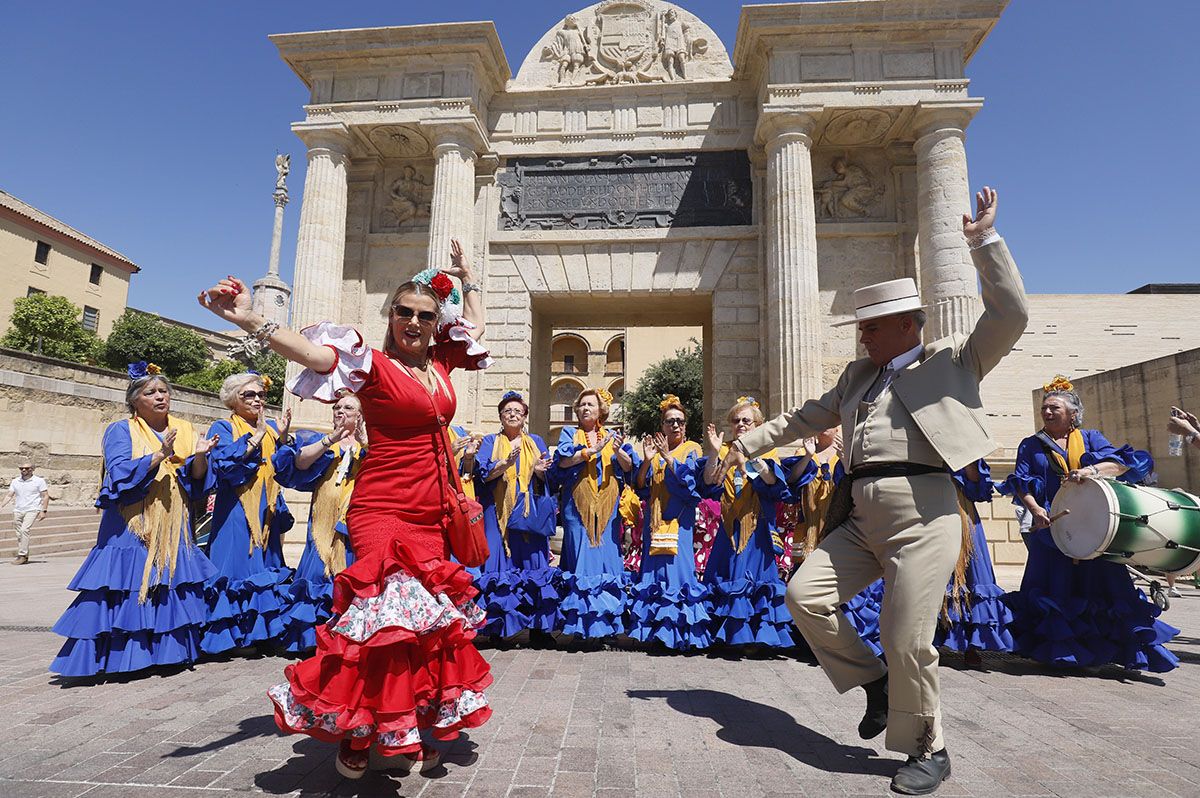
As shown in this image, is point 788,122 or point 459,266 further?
point 788,122

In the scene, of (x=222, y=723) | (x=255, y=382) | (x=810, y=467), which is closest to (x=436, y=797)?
(x=222, y=723)

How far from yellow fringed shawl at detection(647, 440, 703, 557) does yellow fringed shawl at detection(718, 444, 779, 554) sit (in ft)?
1.21

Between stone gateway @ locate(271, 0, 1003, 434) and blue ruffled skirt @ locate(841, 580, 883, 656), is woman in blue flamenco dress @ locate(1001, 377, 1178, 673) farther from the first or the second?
stone gateway @ locate(271, 0, 1003, 434)

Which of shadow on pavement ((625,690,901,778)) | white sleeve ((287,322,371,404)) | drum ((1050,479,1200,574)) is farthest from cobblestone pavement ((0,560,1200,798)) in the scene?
white sleeve ((287,322,371,404))

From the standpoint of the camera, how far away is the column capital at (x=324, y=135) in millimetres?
11992

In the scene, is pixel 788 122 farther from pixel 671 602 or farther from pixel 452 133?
pixel 671 602

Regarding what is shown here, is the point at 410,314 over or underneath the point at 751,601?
over

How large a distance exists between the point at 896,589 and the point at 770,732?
1.05 metres

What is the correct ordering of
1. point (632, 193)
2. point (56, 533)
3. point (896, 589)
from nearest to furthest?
point (896, 589) → point (632, 193) → point (56, 533)

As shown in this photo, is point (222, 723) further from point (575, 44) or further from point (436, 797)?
point (575, 44)

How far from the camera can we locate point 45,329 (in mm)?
28656

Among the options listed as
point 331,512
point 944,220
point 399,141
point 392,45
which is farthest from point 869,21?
point 331,512

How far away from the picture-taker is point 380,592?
250cm

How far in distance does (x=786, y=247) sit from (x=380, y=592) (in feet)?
32.7
